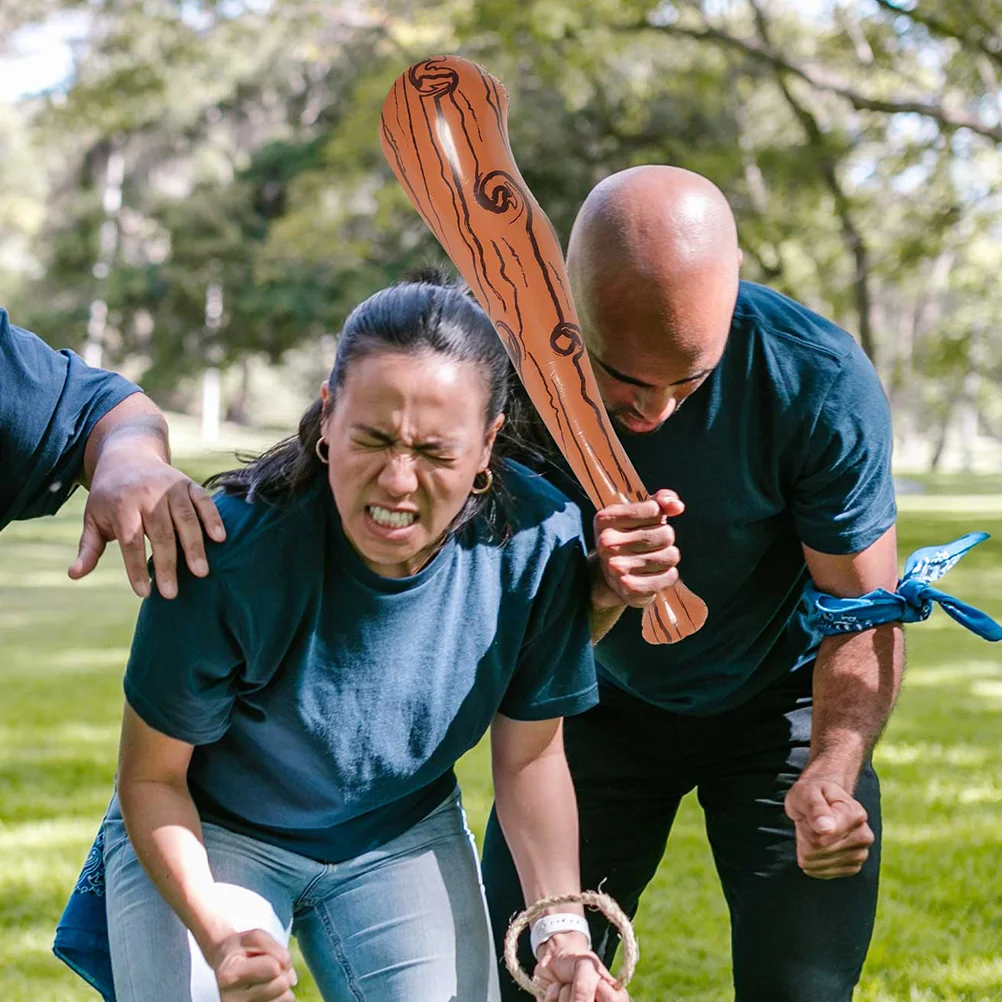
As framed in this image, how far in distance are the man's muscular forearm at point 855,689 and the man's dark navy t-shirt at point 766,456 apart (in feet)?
0.47

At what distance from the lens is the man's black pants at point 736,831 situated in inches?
120

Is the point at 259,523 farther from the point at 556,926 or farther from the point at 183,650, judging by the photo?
the point at 556,926

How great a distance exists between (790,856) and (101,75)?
17042 millimetres

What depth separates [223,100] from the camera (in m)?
35.3

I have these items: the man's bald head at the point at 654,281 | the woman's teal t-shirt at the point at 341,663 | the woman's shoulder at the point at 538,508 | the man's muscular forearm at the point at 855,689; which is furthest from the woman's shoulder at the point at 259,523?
the man's muscular forearm at the point at 855,689

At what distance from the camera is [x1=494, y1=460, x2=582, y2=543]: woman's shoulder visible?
2662 mm

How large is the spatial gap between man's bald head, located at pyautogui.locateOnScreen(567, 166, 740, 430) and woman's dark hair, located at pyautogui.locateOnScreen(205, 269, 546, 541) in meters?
0.22

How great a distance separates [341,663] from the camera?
249cm

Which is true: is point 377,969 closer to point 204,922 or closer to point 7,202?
point 204,922

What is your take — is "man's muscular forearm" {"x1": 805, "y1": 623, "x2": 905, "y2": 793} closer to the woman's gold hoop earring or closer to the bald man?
the bald man

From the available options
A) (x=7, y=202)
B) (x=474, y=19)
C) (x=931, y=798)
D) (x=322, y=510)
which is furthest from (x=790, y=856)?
(x=7, y=202)

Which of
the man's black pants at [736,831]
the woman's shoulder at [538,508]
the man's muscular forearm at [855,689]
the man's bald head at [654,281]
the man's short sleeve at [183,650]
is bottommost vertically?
the man's black pants at [736,831]

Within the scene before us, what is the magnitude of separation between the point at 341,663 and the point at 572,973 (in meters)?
0.69

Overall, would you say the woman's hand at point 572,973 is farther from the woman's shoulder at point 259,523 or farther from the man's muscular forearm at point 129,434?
the man's muscular forearm at point 129,434
